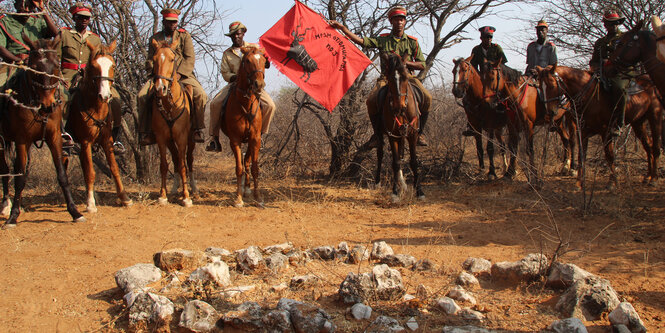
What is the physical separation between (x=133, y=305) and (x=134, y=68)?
7741mm

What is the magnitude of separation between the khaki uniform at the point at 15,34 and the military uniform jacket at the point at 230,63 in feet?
8.73

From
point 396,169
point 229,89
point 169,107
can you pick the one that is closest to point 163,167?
point 169,107

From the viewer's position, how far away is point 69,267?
522 cm

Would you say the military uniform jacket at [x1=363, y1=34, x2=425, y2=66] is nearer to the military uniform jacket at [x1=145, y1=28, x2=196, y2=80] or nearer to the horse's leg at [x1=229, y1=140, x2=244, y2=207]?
the horse's leg at [x1=229, y1=140, x2=244, y2=207]

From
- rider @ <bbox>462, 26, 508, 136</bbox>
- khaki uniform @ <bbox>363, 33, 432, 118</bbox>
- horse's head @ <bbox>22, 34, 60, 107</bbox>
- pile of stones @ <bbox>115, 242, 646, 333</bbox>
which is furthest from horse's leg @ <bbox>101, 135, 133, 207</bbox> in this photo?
rider @ <bbox>462, 26, 508, 136</bbox>

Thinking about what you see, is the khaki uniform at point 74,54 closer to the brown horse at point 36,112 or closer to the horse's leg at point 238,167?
the brown horse at point 36,112

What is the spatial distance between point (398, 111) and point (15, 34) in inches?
222

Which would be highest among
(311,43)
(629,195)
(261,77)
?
(311,43)

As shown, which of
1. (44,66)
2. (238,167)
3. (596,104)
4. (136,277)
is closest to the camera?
(136,277)

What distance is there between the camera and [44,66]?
650 cm

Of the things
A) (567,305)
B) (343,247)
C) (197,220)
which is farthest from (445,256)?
(197,220)

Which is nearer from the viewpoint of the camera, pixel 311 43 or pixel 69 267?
pixel 69 267

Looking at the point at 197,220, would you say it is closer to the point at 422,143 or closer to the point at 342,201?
the point at 342,201

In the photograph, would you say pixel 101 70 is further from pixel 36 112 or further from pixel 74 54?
pixel 74 54
